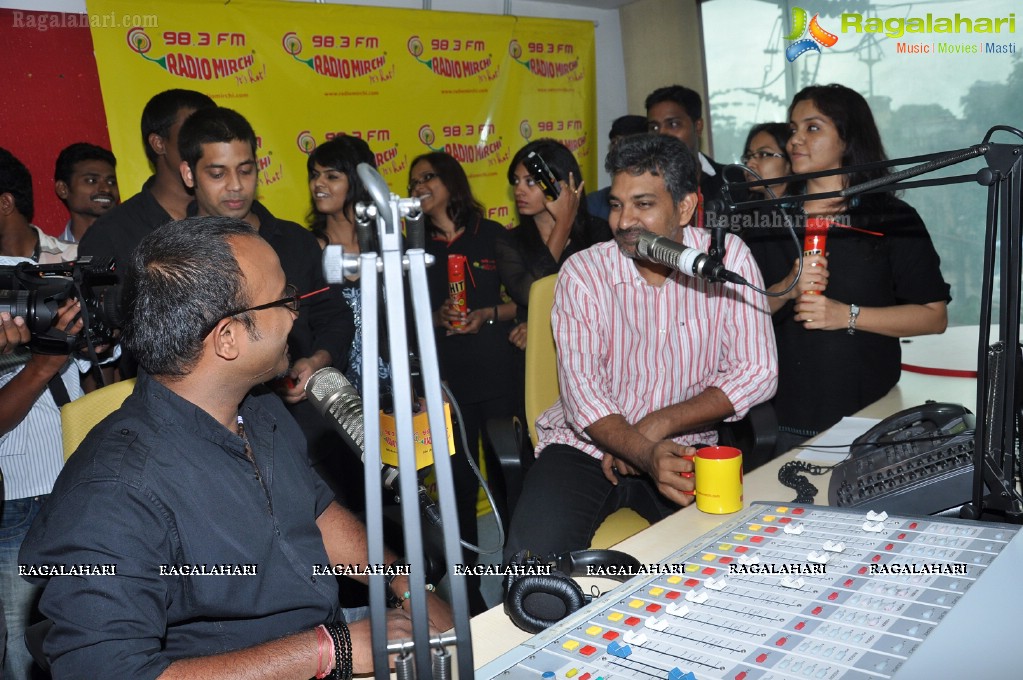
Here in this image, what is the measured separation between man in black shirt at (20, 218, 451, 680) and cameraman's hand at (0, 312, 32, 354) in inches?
26.7

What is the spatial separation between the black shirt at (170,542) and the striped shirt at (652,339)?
1085mm

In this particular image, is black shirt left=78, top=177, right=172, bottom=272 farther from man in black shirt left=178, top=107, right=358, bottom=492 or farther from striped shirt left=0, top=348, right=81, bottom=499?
striped shirt left=0, top=348, right=81, bottom=499

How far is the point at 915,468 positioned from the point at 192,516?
4.37 ft

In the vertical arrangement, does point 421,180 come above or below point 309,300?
above

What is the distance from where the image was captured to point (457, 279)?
3.23 meters

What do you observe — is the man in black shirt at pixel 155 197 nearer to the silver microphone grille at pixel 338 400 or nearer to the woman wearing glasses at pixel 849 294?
the silver microphone grille at pixel 338 400

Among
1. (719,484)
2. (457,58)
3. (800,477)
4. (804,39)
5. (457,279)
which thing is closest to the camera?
(719,484)

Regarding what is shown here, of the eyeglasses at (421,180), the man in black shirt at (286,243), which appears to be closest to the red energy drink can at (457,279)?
the man in black shirt at (286,243)

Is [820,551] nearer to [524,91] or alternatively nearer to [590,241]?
[590,241]

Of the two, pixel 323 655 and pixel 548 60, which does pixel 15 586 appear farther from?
pixel 548 60

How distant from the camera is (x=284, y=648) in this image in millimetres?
1302

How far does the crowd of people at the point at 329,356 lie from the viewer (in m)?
1.30

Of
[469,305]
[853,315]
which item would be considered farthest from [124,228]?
[853,315]

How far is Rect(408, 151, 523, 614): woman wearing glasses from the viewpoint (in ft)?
12.1
